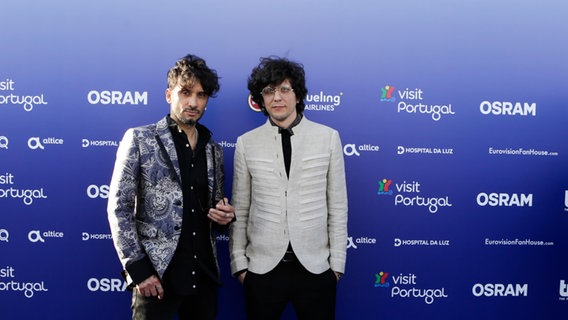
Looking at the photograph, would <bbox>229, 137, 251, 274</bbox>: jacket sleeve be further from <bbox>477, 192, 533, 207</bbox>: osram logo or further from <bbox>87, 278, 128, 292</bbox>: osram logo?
<bbox>477, 192, 533, 207</bbox>: osram logo

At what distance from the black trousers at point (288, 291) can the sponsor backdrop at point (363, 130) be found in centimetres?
71

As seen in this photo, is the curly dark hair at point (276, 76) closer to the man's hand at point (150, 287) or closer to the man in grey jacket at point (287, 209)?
the man in grey jacket at point (287, 209)

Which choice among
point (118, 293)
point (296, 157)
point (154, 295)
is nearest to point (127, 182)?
point (154, 295)

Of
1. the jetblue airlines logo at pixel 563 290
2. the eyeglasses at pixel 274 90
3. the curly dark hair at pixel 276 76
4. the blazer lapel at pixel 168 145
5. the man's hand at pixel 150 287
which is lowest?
the jetblue airlines logo at pixel 563 290

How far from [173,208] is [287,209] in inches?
21.7

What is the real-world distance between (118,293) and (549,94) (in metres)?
3.19

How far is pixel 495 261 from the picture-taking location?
2.85 m

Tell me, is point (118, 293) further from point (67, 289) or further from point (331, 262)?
point (331, 262)

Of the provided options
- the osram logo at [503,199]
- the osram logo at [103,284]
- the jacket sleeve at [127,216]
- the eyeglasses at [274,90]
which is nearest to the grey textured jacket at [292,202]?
the eyeglasses at [274,90]

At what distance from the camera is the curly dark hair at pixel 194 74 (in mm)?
1994

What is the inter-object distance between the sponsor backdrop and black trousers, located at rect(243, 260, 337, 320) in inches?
27.9

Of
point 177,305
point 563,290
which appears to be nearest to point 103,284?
point 177,305

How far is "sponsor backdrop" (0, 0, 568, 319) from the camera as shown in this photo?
107 inches

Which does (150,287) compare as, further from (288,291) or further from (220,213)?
(288,291)
